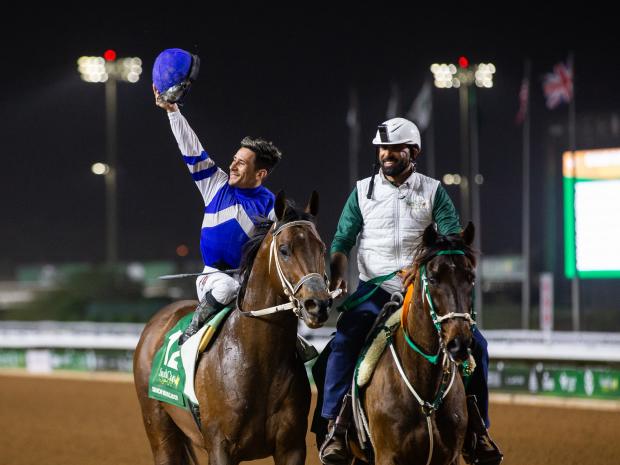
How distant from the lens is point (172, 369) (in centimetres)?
561

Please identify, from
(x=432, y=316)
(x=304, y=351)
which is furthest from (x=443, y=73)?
A: (x=432, y=316)

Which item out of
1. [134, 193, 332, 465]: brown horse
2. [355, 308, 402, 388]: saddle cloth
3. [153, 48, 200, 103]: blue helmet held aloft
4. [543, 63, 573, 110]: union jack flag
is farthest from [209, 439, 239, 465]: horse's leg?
[543, 63, 573, 110]: union jack flag

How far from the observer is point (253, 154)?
5.60 meters

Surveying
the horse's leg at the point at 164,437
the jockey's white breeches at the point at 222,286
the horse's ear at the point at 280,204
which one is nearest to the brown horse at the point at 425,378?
the horse's ear at the point at 280,204

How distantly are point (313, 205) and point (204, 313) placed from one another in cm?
108

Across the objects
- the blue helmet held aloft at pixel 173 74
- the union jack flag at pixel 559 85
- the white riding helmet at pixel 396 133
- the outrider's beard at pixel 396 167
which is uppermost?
the union jack flag at pixel 559 85

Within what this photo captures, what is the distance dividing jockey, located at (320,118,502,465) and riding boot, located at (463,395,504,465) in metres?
0.10

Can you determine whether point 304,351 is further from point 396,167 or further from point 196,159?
point 196,159

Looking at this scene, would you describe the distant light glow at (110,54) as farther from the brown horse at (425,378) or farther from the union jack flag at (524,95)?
the brown horse at (425,378)

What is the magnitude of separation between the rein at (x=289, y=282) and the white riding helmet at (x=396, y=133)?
28.2 inches

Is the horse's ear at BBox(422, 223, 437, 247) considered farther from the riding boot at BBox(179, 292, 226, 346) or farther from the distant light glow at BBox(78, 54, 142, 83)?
the distant light glow at BBox(78, 54, 142, 83)

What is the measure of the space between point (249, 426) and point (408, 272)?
1225 mm

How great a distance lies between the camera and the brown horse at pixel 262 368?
4.79 meters

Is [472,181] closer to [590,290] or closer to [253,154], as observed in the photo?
[590,290]
